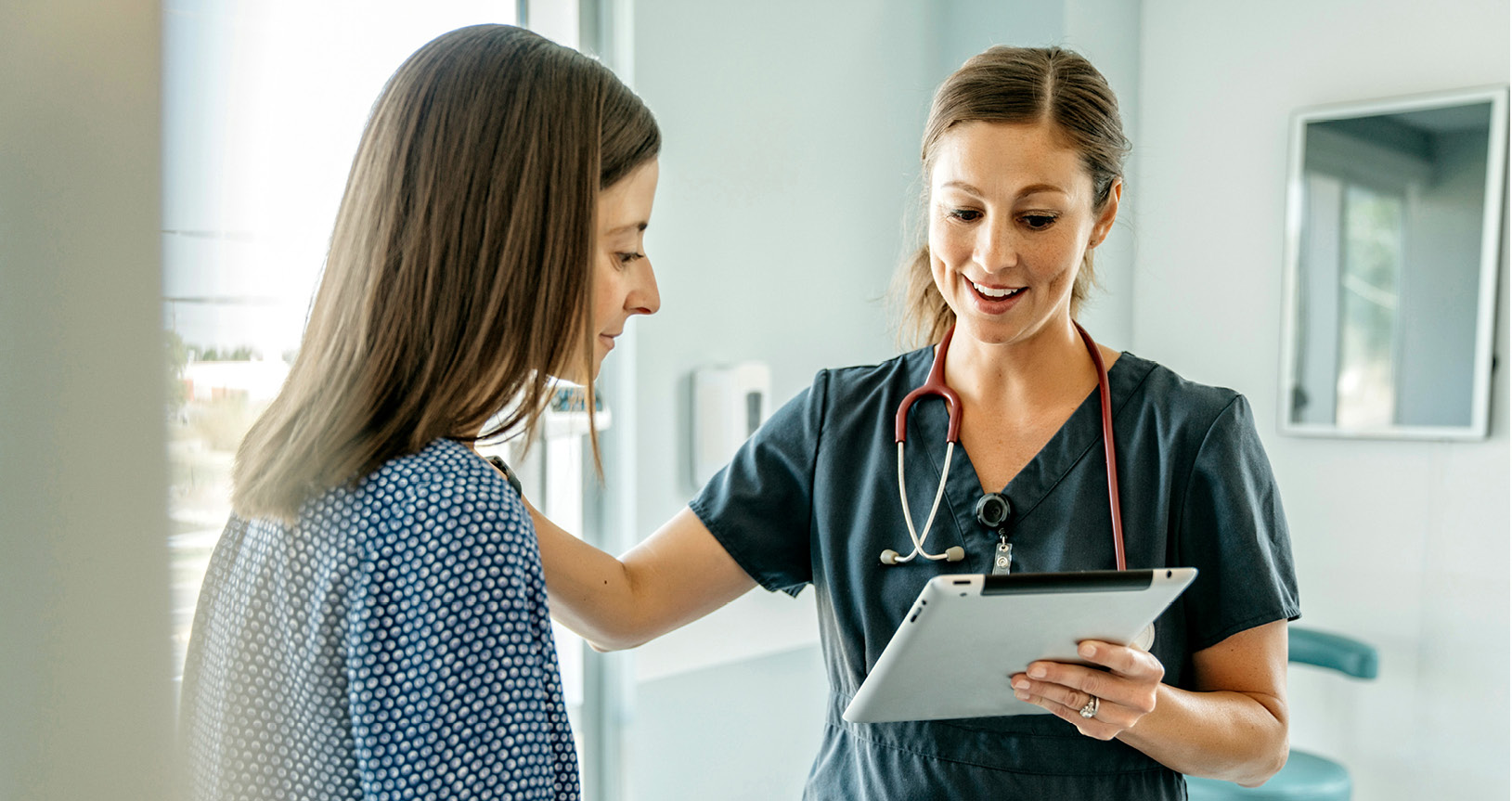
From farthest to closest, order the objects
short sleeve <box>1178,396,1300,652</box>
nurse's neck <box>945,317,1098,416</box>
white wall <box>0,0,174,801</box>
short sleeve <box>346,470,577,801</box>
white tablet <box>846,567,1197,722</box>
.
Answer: nurse's neck <box>945,317,1098,416</box> < short sleeve <box>1178,396,1300,652</box> < white tablet <box>846,567,1197,722</box> < short sleeve <box>346,470,577,801</box> < white wall <box>0,0,174,801</box>

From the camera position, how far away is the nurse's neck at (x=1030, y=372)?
1.13 meters

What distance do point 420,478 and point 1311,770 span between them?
2.04m

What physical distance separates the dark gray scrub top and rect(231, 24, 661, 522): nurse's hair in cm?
49

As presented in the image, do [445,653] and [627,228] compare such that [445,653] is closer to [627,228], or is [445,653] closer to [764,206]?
[627,228]

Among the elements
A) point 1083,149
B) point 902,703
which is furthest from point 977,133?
point 902,703

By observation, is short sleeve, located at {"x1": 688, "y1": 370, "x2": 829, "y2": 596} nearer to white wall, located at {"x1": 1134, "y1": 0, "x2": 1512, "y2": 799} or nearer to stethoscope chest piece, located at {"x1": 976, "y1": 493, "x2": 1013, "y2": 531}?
stethoscope chest piece, located at {"x1": 976, "y1": 493, "x2": 1013, "y2": 531}

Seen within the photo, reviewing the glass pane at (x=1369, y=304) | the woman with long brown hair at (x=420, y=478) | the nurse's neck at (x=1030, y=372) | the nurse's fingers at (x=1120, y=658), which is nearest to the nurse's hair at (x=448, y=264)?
the woman with long brown hair at (x=420, y=478)

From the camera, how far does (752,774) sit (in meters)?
2.16

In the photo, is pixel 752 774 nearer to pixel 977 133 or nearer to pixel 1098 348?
pixel 1098 348

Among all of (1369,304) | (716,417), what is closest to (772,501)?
(716,417)

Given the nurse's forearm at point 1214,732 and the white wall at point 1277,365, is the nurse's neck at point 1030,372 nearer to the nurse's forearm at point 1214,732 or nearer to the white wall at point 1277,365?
the nurse's forearm at point 1214,732

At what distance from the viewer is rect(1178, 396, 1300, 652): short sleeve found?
980 millimetres

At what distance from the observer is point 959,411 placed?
112cm

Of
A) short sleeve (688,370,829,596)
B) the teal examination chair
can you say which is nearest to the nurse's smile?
short sleeve (688,370,829,596)
